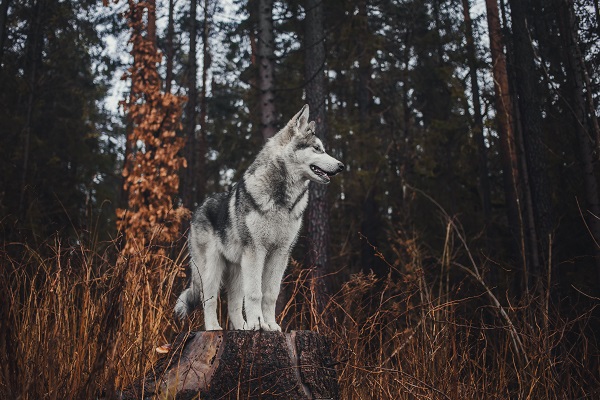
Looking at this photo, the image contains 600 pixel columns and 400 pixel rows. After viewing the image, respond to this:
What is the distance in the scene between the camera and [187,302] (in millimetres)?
4520

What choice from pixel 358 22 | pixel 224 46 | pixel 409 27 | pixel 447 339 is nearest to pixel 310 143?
pixel 447 339

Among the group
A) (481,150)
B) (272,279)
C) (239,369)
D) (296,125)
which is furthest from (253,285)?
(481,150)

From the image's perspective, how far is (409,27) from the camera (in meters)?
14.7

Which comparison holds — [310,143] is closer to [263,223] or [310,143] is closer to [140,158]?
[263,223]

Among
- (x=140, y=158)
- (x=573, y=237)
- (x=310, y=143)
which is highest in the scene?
(x=140, y=158)

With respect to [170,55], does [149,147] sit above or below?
below

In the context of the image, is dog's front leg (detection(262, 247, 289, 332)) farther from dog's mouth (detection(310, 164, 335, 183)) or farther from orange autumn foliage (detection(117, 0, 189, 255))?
orange autumn foliage (detection(117, 0, 189, 255))

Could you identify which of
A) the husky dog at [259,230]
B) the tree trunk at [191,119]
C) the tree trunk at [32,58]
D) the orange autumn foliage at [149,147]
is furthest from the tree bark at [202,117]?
the husky dog at [259,230]

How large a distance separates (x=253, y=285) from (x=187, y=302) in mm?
875

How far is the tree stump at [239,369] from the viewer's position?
139 inches

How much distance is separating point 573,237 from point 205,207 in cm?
817

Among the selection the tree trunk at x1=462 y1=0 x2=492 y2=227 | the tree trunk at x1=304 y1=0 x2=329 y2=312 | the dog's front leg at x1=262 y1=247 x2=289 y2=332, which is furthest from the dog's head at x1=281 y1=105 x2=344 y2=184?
the tree trunk at x1=462 y1=0 x2=492 y2=227

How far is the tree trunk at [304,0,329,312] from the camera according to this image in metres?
8.90

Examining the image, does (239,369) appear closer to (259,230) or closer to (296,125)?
(259,230)
